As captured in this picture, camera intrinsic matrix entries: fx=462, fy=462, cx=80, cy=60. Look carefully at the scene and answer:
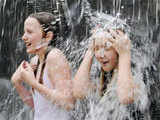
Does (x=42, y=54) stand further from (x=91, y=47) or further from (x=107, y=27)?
(x=107, y=27)

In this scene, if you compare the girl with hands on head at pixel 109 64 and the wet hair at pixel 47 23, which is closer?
the girl with hands on head at pixel 109 64

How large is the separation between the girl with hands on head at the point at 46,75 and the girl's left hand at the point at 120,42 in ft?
0.95

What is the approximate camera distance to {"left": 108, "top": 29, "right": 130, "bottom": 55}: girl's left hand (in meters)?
2.43

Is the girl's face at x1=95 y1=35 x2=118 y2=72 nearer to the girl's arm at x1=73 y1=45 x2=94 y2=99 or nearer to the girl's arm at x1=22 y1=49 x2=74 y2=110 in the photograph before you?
the girl's arm at x1=73 y1=45 x2=94 y2=99

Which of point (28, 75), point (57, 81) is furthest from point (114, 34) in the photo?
point (28, 75)

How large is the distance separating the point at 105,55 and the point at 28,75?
43 cm

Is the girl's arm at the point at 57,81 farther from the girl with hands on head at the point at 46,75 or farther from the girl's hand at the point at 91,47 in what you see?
the girl's hand at the point at 91,47

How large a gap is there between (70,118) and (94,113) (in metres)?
0.15

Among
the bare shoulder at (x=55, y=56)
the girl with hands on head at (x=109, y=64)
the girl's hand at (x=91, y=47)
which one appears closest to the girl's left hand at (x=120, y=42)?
the girl with hands on head at (x=109, y=64)

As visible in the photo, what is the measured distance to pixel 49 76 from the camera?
2.48 metres

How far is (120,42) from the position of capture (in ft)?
7.99

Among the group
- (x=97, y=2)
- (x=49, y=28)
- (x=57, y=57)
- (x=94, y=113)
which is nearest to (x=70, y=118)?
(x=94, y=113)

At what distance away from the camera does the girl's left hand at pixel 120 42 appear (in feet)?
7.97

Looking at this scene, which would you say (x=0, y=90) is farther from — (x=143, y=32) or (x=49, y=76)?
(x=143, y=32)
